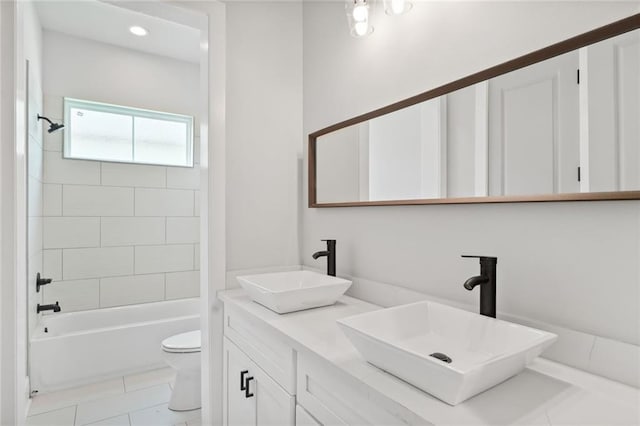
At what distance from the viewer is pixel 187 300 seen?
3193mm

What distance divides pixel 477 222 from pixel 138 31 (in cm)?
294

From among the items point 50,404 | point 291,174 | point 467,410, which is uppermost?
point 291,174

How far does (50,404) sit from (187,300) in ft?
3.88

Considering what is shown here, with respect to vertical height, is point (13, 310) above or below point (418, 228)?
below

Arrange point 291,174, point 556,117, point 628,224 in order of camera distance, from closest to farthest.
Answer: point 628,224, point 556,117, point 291,174

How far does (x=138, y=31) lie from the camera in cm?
271

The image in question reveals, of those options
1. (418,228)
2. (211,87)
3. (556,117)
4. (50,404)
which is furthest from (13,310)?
(556,117)

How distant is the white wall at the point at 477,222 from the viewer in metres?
0.81

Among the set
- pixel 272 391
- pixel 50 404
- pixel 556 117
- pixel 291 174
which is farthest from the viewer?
pixel 50 404

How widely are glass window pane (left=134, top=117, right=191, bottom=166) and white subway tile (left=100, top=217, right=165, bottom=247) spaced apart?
547 mm

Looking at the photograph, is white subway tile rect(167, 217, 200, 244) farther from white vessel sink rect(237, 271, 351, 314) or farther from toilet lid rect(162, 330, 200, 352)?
white vessel sink rect(237, 271, 351, 314)

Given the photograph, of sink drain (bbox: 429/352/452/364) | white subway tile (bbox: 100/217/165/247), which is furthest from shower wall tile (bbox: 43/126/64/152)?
sink drain (bbox: 429/352/452/364)

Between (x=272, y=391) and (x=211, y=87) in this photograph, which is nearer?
(x=272, y=391)

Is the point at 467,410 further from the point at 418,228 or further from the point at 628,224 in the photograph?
the point at 418,228
